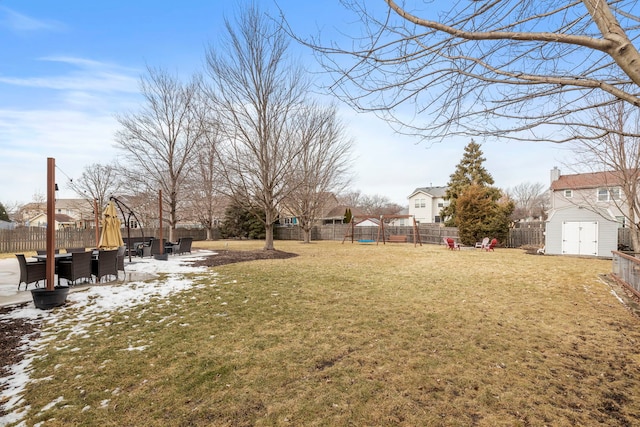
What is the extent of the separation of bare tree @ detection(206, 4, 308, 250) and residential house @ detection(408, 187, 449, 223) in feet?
108

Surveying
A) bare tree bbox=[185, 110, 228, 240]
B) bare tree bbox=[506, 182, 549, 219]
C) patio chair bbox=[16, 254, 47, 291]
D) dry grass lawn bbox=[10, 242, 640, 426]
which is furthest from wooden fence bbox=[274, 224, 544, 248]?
bare tree bbox=[506, 182, 549, 219]

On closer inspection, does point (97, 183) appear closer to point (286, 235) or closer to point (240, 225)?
point (240, 225)

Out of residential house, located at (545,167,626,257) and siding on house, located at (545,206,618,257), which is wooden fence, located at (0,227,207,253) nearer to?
siding on house, located at (545,206,618,257)

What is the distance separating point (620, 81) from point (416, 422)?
11.0ft

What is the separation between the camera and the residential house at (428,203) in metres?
44.4

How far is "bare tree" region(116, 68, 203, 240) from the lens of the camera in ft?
69.6

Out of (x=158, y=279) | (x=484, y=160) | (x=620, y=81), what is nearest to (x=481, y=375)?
(x=620, y=81)

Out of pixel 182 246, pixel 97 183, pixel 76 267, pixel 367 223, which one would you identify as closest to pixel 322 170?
pixel 367 223

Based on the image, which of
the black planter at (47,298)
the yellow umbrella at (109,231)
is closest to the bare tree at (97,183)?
the yellow umbrella at (109,231)

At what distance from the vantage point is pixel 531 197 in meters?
52.1

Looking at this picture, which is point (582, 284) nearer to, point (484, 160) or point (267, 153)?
point (267, 153)

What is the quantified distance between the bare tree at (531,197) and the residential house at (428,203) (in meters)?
14.1

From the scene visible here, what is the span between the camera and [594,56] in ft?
9.10

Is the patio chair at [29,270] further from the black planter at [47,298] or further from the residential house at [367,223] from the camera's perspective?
the residential house at [367,223]
